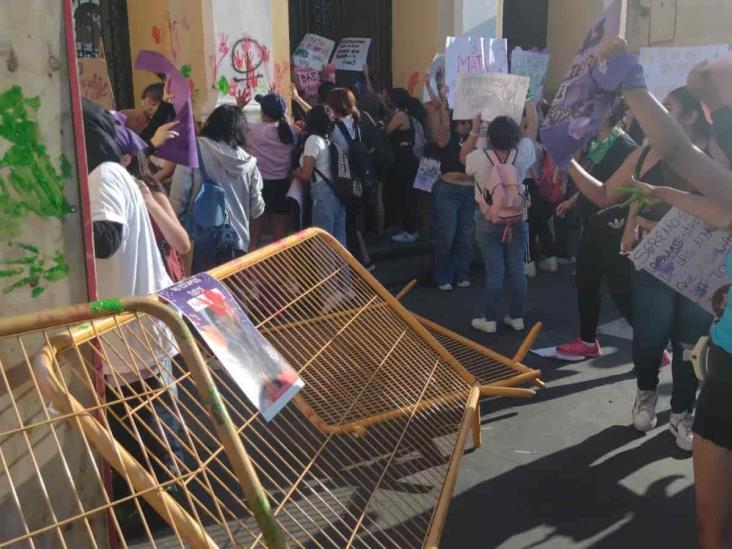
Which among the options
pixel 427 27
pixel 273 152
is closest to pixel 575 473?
pixel 273 152

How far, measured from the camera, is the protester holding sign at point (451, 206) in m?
7.11

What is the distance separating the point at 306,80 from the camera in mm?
8961

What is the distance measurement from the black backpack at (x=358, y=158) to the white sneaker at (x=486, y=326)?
164 centimetres

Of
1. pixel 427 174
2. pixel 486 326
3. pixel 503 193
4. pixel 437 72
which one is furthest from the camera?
pixel 437 72

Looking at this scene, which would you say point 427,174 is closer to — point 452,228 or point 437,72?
point 452,228

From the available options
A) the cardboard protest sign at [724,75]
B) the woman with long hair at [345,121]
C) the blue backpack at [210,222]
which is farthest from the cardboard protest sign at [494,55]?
the cardboard protest sign at [724,75]

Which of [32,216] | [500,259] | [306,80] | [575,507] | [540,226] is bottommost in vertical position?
[575,507]

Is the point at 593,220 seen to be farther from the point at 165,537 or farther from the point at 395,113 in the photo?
the point at 395,113

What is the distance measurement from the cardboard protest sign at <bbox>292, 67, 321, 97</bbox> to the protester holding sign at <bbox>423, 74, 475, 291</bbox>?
1886 millimetres

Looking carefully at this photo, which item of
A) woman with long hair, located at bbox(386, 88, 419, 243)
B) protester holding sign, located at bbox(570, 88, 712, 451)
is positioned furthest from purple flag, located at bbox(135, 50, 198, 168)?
woman with long hair, located at bbox(386, 88, 419, 243)

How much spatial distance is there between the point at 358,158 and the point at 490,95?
1272 millimetres

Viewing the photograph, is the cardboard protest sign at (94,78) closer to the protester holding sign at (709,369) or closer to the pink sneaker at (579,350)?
the pink sneaker at (579,350)

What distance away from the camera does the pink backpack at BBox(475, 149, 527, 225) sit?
19.0 ft

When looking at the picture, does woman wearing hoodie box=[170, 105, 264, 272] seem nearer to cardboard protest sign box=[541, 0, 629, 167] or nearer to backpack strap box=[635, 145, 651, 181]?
backpack strap box=[635, 145, 651, 181]
